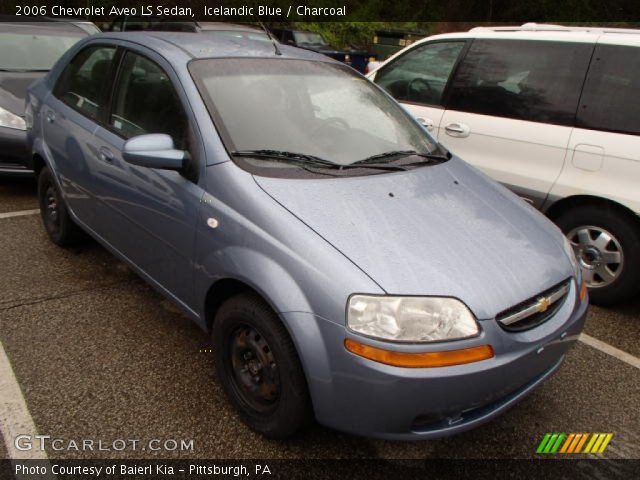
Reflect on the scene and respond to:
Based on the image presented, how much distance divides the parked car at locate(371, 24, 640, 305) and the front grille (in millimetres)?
1532

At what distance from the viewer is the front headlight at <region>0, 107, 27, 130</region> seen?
4777 millimetres

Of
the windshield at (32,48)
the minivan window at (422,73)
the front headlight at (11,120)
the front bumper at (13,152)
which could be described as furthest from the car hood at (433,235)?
the windshield at (32,48)

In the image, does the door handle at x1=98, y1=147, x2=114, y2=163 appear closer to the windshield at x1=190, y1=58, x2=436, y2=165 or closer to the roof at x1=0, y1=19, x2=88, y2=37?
the windshield at x1=190, y1=58, x2=436, y2=165

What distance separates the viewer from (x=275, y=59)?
2.95 metres

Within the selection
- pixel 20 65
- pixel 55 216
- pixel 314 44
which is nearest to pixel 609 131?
pixel 55 216

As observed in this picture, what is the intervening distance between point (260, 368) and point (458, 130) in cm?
275

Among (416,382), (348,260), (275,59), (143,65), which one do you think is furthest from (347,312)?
(143,65)

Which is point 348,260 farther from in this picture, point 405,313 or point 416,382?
point 416,382

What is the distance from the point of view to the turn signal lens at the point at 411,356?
1813 millimetres

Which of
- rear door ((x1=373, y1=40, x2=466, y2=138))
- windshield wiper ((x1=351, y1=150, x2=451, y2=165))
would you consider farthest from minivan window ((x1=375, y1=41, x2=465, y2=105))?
windshield wiper ((x1=351, y1=150, x2=451, y2=165))

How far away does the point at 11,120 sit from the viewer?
4.81 m

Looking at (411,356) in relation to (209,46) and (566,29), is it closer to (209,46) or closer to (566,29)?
(209,46)

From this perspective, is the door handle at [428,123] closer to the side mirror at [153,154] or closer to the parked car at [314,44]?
the side mirror at [153,154]

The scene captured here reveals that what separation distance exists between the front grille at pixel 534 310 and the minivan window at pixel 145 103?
1.63 meters
